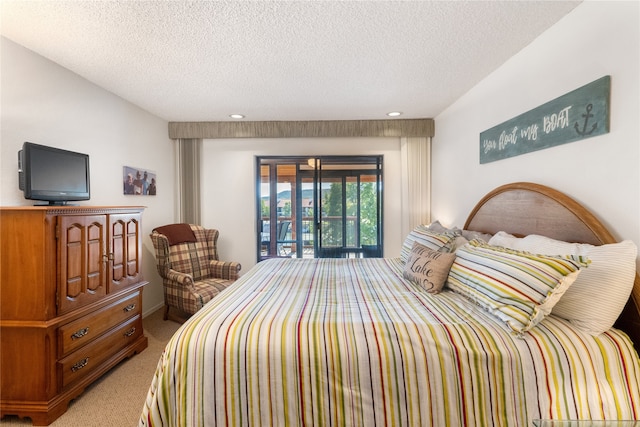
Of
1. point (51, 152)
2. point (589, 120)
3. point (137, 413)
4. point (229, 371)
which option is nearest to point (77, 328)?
point (137, 413)

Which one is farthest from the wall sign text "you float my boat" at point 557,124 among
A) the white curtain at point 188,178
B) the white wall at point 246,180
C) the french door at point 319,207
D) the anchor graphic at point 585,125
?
the white curtain at point 188,178

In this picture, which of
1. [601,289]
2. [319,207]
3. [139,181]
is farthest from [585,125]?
[139,181]

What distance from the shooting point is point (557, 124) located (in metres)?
1.74

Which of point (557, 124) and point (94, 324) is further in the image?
point (94, 324)

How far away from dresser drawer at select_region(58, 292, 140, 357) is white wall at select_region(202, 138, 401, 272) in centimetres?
168

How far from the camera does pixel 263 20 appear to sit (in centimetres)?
170

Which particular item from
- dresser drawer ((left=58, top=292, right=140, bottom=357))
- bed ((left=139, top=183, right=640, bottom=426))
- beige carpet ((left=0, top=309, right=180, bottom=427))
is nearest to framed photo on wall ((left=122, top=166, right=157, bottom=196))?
dresser drawer ((left=58, top=292, right=140, bottom=357))

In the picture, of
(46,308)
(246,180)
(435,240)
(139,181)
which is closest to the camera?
(46,308)

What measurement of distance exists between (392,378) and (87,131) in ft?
10.5

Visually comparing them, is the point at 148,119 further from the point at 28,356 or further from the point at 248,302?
the point at 248,302

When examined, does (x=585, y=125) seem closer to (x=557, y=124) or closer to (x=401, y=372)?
(x=557, y=124)

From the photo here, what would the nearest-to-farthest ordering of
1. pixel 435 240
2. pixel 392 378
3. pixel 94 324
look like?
pixel 392 378, pixel 94 324, pixel 435 240

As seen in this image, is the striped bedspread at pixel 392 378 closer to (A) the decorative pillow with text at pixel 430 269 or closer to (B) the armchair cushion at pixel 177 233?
(A) the decorative pillow with text at pixel 430 269

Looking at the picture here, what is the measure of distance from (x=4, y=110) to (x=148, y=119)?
5.42 ft
